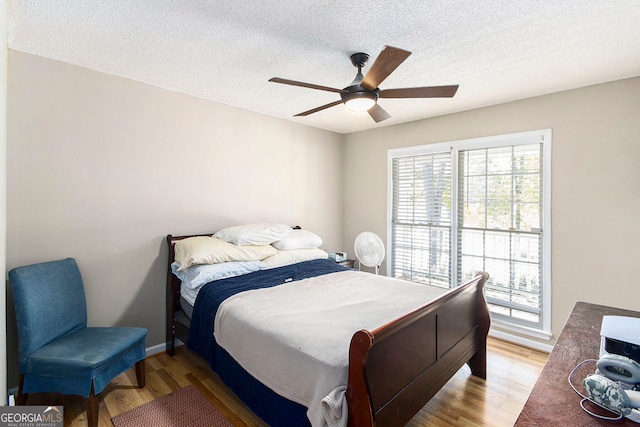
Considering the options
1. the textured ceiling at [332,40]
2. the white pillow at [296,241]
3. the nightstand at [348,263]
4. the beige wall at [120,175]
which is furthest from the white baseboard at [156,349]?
the textured ceiling at [332,40]

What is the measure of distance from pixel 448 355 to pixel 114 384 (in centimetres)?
255

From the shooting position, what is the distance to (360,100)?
2.10m

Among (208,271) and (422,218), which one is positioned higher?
(422,218)

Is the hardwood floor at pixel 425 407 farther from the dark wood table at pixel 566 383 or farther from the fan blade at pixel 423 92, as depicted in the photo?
the fan blade at pixel 423 92

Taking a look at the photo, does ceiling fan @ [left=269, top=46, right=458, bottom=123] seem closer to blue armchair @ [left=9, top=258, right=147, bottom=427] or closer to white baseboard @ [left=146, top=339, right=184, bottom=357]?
blue armchair @ [left=9, top=258, right=147, bottom=427]

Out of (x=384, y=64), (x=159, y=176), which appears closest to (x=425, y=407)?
(x=384, y=64)

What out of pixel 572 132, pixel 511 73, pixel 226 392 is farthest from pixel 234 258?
pixel 572 132

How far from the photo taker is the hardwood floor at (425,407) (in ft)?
6.78

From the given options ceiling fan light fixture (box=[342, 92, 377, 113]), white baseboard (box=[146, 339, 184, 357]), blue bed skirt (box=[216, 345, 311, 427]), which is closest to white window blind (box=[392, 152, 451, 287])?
ceiling fan light fixture (box=[342, 92, 377, 113])

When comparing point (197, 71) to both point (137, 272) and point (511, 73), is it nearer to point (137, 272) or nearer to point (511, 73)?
point (137, 272)

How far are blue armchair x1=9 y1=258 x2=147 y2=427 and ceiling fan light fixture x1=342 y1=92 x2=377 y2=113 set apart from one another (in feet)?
7.51

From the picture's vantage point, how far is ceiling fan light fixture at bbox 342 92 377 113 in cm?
207

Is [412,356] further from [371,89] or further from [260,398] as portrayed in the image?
[371,89]

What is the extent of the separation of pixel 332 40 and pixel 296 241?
207 centimetres
